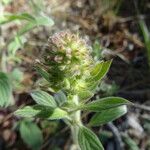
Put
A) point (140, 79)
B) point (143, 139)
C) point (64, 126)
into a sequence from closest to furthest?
point (143, 139) → point (64, 126) → point (140, 79)

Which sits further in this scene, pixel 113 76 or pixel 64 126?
pixel 113 76

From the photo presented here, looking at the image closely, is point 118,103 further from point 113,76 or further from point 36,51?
point 36,51

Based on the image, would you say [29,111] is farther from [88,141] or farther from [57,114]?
[88,141]

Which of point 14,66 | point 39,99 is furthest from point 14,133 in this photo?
point 39,99

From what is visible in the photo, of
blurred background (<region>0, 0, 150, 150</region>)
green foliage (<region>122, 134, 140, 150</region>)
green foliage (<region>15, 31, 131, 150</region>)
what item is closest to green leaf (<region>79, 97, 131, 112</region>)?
green foliage (<region>15, 31, 131, 150</region>)

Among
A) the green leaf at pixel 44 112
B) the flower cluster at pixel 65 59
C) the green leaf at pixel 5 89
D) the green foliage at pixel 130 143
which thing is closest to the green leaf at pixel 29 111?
the green leaf at pixel 44 112

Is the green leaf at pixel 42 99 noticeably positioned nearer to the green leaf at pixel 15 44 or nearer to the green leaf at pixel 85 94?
the green leaf at pixel 85 94

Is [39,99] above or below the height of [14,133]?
above
